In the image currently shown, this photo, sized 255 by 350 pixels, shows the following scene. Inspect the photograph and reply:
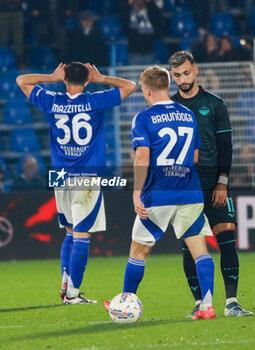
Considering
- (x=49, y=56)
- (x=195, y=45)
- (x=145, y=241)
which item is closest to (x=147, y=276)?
(x=145, y=241)

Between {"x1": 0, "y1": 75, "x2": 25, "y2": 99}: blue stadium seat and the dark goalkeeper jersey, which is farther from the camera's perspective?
{"x1": 0, "y1": 75, "x2": 25, "y2": 99}: blue stadium seat

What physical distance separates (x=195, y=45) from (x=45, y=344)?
37.5 feet

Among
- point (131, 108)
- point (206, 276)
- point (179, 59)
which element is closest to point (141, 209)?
point (206, 276)

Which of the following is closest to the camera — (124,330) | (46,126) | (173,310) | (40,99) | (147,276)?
(124,330)

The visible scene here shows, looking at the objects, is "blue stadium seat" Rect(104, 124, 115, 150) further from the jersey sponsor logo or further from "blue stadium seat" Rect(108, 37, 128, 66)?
the jersey sponsor logo

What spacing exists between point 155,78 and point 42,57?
38.9 ft

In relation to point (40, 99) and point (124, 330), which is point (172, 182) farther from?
point (40, 99)

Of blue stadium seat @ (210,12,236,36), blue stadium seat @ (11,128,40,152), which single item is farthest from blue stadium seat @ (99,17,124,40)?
blue stadium seat @ (11,128,40,152)

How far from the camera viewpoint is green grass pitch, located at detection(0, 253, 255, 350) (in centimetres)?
535

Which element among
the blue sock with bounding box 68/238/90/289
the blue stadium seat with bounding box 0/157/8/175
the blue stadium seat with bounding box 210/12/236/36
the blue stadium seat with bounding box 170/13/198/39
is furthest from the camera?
the blue stadium seat with bounding box 210/12/236/36

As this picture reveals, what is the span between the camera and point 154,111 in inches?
244

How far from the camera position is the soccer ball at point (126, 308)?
20.1ft

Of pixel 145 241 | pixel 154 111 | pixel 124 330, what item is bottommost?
pixel 124 330

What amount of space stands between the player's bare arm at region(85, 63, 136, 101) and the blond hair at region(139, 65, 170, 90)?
1579 mm
